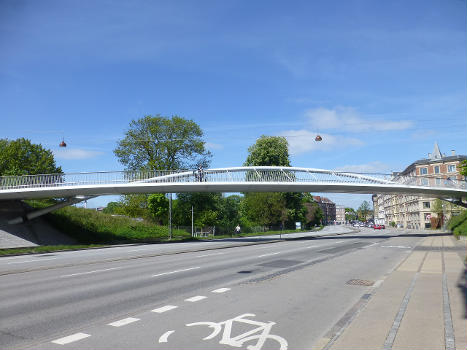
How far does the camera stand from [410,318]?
Result: 6.32 metres

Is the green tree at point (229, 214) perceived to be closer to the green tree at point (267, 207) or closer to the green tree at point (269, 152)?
the green tree at point (267, 207)

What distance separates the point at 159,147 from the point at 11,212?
23634 mm

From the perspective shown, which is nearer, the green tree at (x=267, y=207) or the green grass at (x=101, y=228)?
the green grass at (x=101, y=228)

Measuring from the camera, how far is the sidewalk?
510 cm

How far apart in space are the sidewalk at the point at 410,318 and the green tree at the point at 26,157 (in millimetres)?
52402

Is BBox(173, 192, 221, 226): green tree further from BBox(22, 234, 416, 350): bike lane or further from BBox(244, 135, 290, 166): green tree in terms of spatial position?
BBox(22, 234, 416, 350): bike lane

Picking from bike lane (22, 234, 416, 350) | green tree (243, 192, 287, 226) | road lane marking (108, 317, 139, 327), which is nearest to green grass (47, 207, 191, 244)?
green tree (243, 192, 287, 226)

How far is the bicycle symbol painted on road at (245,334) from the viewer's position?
5.29 m

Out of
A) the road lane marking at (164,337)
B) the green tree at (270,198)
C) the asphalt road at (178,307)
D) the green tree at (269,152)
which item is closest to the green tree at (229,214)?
the green tree at (270,198)

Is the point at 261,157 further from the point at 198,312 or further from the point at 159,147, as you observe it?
the point at 198,312

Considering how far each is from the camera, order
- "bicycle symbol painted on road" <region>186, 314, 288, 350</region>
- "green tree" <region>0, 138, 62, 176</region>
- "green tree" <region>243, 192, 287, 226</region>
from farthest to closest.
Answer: "green tree" <region>243, 192, 287, 226</region> → "green tree" <region>0, 138, 62, 176</region> → "bicycle symbol painted on road" <region>186, 314, 288, 350</region>

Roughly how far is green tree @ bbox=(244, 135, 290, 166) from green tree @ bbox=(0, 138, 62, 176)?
3180 centimetres

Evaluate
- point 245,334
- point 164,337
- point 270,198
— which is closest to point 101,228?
point 270,198

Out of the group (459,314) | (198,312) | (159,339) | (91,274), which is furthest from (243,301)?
(91,274)
